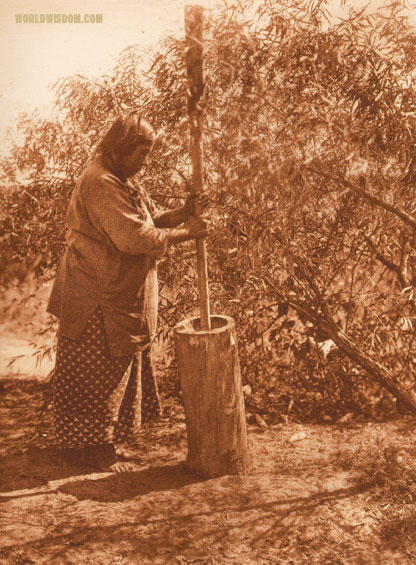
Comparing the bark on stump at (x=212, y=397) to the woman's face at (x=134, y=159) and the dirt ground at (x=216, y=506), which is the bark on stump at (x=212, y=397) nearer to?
the dirt ground at (x=216, y=506)

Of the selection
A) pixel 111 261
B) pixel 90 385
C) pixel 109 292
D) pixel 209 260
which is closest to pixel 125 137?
pixel 111 261

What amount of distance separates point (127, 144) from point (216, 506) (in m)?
1.78

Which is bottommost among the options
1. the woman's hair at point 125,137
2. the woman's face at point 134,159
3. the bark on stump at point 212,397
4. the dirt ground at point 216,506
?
the dirt ground at point 216,506

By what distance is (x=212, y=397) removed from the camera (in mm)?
2779

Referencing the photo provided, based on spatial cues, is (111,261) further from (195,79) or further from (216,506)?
(216,506)

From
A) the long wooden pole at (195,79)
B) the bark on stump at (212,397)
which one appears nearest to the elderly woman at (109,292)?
the long wooden pole at (195,79)

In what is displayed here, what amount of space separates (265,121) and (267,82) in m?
0.20

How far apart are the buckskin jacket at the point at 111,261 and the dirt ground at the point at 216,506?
0.74 m

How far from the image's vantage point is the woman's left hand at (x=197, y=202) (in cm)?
280

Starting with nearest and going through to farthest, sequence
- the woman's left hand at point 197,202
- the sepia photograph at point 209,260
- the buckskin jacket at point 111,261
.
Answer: the sepia photograph at point 209,260, the buckskin jacket at point 111,261, the woman's left hand at point 197,202

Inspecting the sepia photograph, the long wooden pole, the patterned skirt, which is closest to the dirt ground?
the sepia photograph

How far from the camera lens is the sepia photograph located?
99.6 inches

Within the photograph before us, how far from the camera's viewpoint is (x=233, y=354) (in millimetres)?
2795

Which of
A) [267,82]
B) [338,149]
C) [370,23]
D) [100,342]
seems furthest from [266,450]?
[370,23]
